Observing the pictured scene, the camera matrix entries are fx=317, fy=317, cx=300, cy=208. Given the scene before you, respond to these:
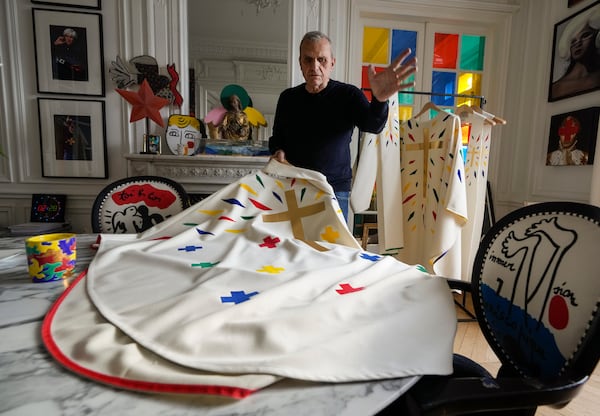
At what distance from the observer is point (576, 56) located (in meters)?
2.13

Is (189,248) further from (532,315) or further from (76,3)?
(76,3)

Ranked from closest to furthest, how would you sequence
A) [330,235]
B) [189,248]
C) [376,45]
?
[189,248]
[330,235]
[376,45]

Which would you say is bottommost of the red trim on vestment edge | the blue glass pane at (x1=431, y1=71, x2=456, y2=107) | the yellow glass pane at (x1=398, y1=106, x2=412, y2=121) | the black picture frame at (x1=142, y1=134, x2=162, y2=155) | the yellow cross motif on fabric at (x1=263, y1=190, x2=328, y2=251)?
the red trim on vestment edge

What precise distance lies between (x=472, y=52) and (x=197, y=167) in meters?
2.47

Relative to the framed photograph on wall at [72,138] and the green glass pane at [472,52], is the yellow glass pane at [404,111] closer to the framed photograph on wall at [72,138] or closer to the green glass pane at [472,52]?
the green glass pane at [472,52]

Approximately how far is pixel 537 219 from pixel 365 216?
6.54 feet

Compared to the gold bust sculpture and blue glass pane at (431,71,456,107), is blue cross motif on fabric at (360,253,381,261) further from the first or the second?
blue glass pane at (431,71,456,107)

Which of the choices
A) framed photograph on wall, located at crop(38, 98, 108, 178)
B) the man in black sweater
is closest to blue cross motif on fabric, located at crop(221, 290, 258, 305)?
the man in black sweater

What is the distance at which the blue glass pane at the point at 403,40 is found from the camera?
2582 millimetres

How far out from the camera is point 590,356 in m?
0.43

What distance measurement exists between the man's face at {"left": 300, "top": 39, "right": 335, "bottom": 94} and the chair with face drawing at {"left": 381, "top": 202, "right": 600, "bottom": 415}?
934 mm

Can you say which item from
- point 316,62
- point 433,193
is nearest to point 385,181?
point 433,193

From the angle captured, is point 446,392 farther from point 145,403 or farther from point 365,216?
point 365,216

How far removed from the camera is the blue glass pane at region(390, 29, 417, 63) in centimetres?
258
